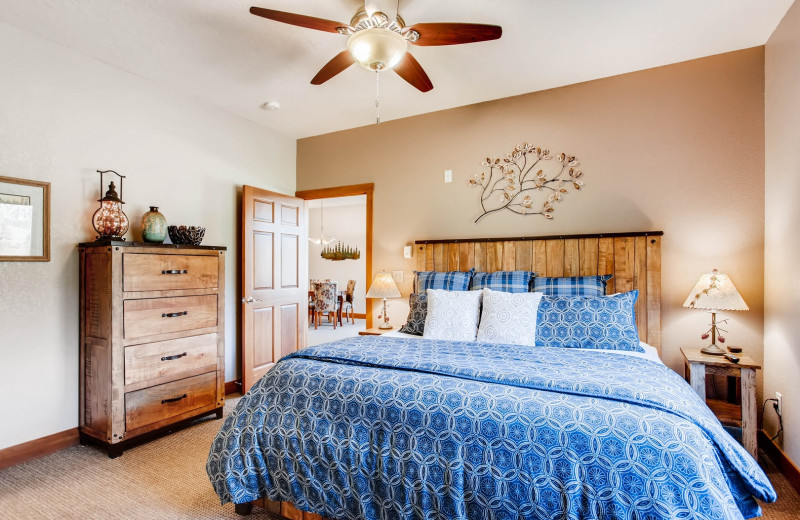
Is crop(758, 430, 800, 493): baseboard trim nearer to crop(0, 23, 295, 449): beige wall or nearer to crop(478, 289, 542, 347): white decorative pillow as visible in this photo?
crop(478, 289, 542, 347): white decorative pillow

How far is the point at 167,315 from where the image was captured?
2.89m

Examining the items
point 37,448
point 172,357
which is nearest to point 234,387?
point 172,357

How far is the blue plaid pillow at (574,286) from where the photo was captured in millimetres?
2891

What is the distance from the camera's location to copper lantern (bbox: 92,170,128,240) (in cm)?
277

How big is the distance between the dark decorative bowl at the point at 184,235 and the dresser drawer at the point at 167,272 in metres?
0.17

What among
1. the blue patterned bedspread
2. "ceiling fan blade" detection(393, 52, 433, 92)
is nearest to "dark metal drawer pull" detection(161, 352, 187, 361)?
the blue patterned bedspread

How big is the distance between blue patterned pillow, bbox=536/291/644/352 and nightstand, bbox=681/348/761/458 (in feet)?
1.33

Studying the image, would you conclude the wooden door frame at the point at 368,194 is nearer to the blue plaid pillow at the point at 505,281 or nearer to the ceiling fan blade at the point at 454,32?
the blue plaid pillow at the point at 505,281

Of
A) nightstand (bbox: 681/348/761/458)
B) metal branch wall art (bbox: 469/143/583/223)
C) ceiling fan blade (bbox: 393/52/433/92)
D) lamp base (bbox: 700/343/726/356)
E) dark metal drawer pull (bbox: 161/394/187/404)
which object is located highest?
ceiling fan blade (bbox: 393/52/433/92)

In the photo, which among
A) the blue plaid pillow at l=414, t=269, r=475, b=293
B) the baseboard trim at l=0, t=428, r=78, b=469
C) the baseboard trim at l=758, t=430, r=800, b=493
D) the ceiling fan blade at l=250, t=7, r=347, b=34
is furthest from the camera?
the blue plaid pillow at l=414, t=269, r=475, b=293

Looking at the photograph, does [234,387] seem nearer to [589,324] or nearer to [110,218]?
[110,218]

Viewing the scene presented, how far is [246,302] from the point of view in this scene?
12.4 ft

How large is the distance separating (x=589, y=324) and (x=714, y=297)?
0.82 meters

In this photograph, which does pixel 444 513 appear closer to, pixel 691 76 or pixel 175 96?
pixel 691 76
